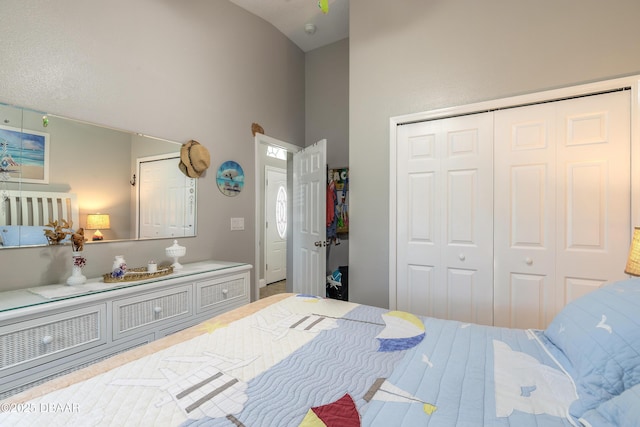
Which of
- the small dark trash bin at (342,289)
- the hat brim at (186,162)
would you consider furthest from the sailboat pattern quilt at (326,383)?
the small dark trash bin at (342,289)

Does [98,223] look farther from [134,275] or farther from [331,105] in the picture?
[331,105]

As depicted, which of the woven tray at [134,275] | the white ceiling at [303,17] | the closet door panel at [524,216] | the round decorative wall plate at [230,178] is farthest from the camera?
the white ceiling at [303,17]

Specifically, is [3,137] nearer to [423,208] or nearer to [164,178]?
[164,178]

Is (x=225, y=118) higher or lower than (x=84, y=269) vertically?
higher

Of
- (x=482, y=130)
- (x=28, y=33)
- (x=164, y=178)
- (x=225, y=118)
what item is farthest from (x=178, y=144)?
(x=482, y=130)

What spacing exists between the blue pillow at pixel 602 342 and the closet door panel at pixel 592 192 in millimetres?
1069

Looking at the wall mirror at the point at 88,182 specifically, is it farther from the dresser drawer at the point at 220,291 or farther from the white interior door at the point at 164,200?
the dresser drawer at the point at 220,291

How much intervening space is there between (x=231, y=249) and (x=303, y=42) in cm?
275

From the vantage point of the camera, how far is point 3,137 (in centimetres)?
155

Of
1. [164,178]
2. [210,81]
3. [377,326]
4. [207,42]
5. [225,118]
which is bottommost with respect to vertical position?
[377,326]

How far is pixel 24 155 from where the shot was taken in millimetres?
1615

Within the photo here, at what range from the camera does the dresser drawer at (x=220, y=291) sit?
2043 millimetres

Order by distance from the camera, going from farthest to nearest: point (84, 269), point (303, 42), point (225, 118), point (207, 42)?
point (303, 42) → point (225, 118) → point (207, 42) → point (84, 269)

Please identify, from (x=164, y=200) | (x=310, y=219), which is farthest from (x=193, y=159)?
(x=310, y=219)
